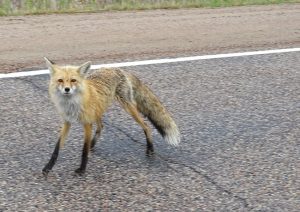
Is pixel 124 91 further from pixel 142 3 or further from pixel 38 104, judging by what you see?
pixel 142 3

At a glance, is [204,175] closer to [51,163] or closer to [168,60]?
[51,163]

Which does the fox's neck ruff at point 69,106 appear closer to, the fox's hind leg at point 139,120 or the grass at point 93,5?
the fox's hind leg at point 139,120

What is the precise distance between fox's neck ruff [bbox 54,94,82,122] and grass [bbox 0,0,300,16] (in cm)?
729

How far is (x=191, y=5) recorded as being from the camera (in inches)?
531

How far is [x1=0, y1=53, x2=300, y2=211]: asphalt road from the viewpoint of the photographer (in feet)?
15.9

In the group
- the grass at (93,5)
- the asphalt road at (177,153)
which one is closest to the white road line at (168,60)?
the asphalt road at (177,153)

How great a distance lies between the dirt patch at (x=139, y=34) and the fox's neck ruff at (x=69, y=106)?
3049 millimetres

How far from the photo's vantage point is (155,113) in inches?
230

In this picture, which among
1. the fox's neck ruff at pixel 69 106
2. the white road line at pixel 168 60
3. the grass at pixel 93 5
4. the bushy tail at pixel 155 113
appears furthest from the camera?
the grass at pixel 93 5

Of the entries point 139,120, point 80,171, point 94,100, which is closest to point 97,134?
point 139,120

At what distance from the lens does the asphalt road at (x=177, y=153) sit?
486 cm

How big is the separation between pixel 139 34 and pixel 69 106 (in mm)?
5630

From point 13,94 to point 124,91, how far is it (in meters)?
1.83

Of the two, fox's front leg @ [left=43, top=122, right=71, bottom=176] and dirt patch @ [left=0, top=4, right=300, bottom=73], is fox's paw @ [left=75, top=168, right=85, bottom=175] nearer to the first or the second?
fox's front leg @ [left=43, top=122, right=71, bottom=176]
